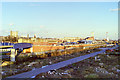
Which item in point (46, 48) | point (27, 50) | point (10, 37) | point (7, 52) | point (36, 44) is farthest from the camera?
point (10, 37)

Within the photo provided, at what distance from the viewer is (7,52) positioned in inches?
1025

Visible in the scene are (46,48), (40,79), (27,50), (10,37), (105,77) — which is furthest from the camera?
(10,37)

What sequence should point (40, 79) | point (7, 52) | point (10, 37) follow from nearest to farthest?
1. point (40, 79)
2. point (7, 52)
3. point (10, 37)

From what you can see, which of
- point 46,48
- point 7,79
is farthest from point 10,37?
point 7,79

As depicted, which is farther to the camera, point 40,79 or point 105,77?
point 105,77

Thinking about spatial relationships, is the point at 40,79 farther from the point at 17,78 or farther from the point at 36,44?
the point at 36,44

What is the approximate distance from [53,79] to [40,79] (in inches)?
35.3

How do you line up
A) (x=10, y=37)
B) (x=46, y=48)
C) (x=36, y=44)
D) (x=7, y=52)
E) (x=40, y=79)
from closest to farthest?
(x=40, y=79), (x=7, y=52), (x=36, y=44), (x=46, y=48), (x=10, y=37)

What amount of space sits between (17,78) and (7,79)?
0.68 metres

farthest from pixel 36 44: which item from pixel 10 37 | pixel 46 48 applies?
pixel 10 37

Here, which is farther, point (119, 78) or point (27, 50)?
point (27, 50)

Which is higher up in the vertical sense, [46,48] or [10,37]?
[10,37]

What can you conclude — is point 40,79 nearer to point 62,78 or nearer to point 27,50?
point 62,78

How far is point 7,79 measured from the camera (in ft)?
29.9
